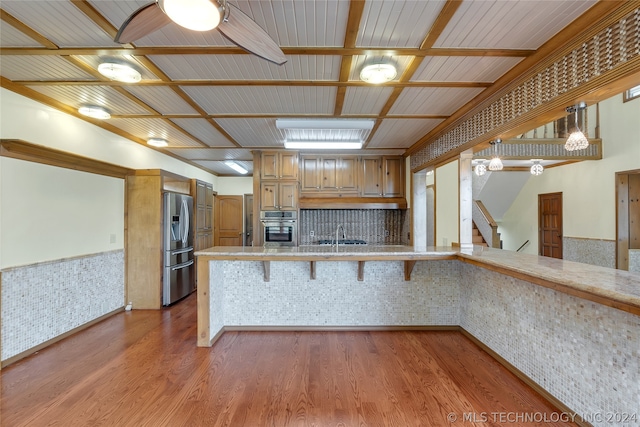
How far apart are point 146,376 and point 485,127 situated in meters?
3.87

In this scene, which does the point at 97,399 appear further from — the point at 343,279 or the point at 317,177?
the point at 317,177

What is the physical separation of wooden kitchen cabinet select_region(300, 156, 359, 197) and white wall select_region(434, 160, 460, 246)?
1550 millimetres

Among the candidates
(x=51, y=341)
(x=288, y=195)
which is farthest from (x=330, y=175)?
(x=51, y=341)

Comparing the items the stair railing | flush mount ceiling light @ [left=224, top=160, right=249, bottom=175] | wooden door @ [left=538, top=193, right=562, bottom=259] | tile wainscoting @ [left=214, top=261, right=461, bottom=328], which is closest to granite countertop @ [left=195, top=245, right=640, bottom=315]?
tile wainscoting @ [left=214, top=261, right=461, bottom=328]

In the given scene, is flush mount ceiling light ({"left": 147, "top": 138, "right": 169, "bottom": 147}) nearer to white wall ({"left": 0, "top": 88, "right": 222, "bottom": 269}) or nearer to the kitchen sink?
white wall ({"left": 0, "top": 88, "right": 222, "bottom": 269})

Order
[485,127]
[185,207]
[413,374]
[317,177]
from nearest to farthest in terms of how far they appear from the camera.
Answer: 1. [413,374]
2. [485,127]
3. [185,207]
4. [317,177]

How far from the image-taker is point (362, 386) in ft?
7.43

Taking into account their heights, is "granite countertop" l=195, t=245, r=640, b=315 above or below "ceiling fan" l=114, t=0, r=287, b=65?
below

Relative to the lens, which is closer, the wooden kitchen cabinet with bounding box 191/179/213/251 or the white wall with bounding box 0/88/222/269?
the white wall with bounding box 0/88/222/269

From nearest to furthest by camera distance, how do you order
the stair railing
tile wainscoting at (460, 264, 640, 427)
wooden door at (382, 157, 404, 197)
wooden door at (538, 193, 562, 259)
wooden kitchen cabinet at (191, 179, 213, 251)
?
1. tile wainscoting at (460, 264, 640, 427)
2. wooden door at (382, 157, 404, 197)
3. wooden kitchen cabinet at (191, 179, 213, 251)
4. the stair railing
5. wooden door at (538, 193, 562, 259)

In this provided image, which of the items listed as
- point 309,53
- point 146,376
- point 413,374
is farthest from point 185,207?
point 413,374

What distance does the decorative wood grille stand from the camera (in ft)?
4.84

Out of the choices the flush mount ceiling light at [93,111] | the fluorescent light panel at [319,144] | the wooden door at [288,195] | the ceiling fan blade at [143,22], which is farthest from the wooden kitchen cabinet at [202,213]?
the ceiling fan blade at [143,22]

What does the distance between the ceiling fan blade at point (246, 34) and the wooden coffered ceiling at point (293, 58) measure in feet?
0.82
